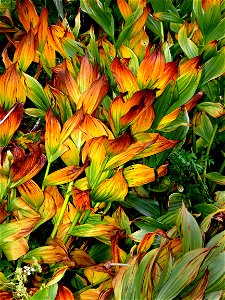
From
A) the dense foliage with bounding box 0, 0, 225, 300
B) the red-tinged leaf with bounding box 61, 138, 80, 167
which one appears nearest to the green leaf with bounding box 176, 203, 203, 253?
the dense foliage with bounding box 0, 0, 225, 300

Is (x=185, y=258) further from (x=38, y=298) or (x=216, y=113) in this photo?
(x=216, y=113)

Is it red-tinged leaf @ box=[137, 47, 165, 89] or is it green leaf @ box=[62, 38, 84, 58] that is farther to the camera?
green leaf @ box=[62, 38, 84, 58]

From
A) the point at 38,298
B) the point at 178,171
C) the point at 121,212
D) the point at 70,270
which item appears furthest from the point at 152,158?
the point at 38,298

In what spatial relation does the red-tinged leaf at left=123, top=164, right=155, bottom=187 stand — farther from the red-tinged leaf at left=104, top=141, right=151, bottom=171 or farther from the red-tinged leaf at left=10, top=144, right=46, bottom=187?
the red-tinged leaf at left=10, top=144, right=46, bottom=187

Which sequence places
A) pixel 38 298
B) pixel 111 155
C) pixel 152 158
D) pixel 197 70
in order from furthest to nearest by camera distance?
pixel 152 158 < pixel 197 70 < pixel 111 155 < pixel 38 298

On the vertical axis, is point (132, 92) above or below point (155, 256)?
above

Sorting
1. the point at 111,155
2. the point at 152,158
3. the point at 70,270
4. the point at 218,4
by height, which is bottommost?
the point at 70,270

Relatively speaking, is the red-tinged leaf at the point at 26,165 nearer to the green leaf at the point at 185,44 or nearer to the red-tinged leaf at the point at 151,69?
the red-tinged leaf at the point at 151,69
